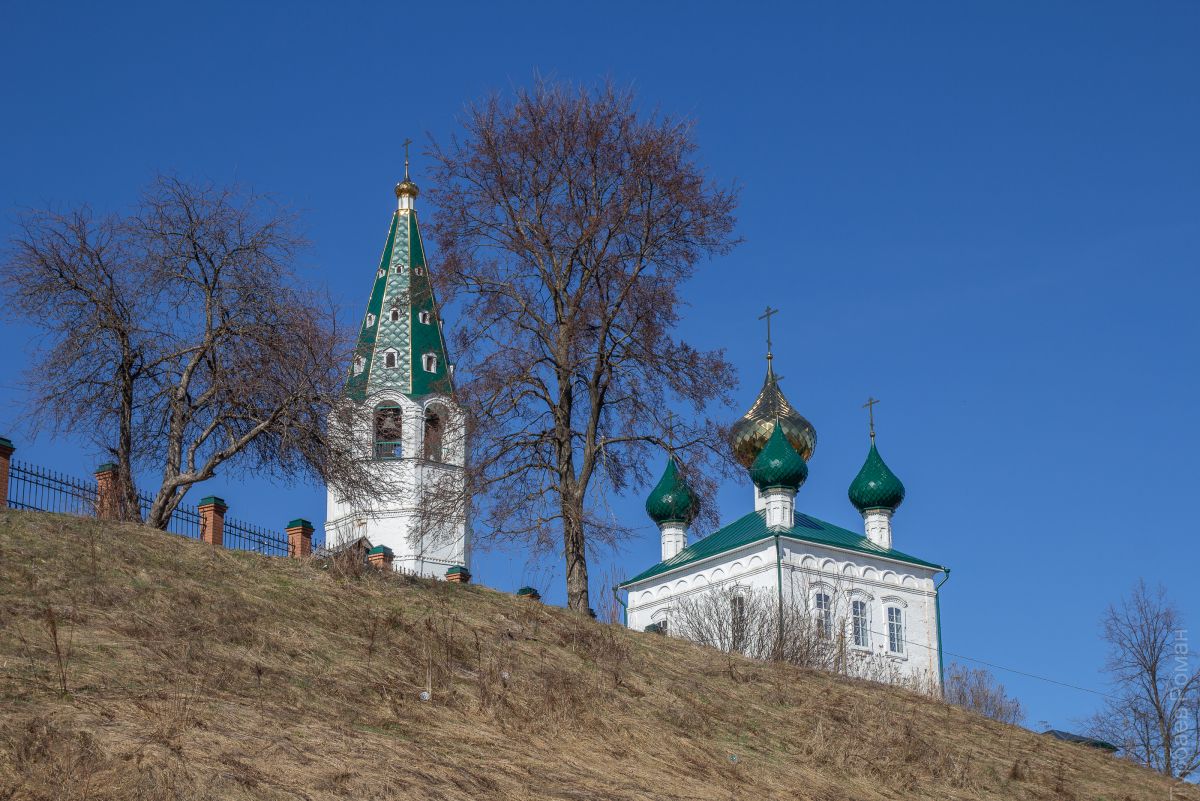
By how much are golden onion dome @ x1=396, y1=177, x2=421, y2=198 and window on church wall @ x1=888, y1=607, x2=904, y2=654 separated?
17.6m

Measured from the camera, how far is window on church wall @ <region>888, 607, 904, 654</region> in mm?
36906

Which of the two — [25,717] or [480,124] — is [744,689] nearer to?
[25,717]

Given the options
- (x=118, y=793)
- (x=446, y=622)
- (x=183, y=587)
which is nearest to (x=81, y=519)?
(x=183, y=587)

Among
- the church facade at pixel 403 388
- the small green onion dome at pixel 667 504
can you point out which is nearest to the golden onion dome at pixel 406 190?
the church facade at pixel 403 388

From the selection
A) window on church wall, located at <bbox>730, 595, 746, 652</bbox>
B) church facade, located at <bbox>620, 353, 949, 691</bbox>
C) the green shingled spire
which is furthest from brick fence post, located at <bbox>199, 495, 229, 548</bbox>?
the green shingled spire

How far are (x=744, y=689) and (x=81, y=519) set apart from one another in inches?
260

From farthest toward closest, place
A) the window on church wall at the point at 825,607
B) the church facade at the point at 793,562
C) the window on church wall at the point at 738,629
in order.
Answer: the church facade at the point at 793,562 < the window on church wall at the point at 825,607 < the window on church wall at the point at 738,629

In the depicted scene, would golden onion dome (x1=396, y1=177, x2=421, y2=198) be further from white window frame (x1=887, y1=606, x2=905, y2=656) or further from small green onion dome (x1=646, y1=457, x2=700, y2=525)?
white window frame (x1=887, y1=606, x2=905, y2=656)

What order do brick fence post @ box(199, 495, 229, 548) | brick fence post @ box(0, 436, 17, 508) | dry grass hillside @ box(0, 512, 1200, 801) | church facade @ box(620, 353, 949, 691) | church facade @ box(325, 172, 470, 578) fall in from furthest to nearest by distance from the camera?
church facade @ box(620, 353, 949, 691) < church facade @ box(325, 172, 470, 578) < brick fence post @ box(199, 495, 229, 548) < brick fence post @ box(0, 436, 17, 508) < dry grass hillside @ box(0, 512, 1200, 801)

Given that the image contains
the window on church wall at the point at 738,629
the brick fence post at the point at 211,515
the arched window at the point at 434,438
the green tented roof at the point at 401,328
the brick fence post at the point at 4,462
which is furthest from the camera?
the green tented roof at the point at 401,328

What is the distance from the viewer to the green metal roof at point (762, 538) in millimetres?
36531

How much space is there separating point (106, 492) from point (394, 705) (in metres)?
7.43

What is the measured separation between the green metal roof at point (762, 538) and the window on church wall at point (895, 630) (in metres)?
1.35

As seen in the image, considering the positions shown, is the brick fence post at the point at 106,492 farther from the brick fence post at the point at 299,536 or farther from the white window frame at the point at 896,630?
the white window frame at the point at 896,630
